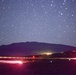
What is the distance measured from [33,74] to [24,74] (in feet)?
4.64

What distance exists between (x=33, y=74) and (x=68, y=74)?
490 centimetres

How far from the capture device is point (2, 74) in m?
30.8

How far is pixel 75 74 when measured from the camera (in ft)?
95.1

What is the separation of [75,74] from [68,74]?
123 cm

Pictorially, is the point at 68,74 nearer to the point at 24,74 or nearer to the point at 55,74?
the point at 55,74

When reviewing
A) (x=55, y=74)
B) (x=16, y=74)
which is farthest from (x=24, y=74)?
(x=55, y=74)

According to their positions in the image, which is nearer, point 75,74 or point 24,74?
point 75,74

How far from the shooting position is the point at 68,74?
30.0m

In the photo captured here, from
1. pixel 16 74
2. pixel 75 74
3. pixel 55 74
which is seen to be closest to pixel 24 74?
pixel 16 74

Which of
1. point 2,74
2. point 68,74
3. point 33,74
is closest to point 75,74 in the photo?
point 68,74

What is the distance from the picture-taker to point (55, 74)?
31188 mm

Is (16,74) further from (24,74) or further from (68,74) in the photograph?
(68,74)

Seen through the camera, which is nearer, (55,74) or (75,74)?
(75,74)

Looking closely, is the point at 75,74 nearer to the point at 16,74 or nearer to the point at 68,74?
the point at 68,74
